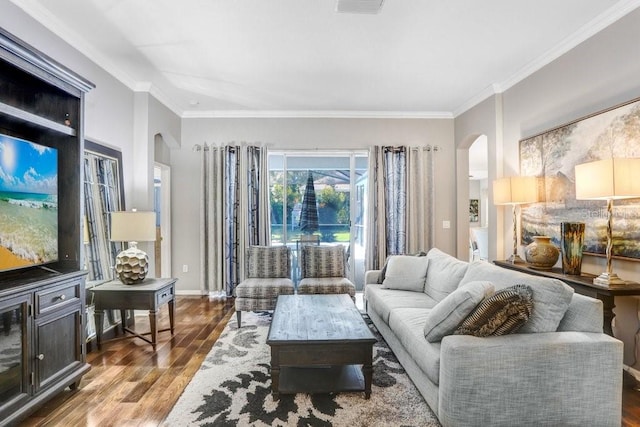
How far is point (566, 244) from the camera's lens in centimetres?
298

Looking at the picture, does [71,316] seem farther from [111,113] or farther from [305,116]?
[305,116]

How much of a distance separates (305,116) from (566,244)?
151 inches

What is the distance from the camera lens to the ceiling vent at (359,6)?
8.48 ft

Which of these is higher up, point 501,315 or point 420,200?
point 420,200

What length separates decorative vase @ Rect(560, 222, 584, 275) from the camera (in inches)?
115

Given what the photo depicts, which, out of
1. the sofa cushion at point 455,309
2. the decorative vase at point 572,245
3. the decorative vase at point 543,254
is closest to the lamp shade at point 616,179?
the decorative vase at point 572,245

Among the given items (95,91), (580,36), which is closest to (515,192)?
(580,36)

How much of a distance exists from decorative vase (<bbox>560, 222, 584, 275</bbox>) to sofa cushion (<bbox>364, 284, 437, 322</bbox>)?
3.75ft

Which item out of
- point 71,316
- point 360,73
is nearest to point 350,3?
point 360,73

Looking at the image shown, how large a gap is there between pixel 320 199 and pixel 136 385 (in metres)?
3.67

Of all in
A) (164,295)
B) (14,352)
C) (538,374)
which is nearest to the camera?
(538,374)

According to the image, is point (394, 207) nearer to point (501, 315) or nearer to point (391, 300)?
point (391, 300)

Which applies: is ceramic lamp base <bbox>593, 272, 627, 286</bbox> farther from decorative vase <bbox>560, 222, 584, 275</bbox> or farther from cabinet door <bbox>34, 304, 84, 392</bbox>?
cabinet door <bbox>34, 304, 84, 392</bbox>

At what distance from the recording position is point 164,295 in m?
3.50
